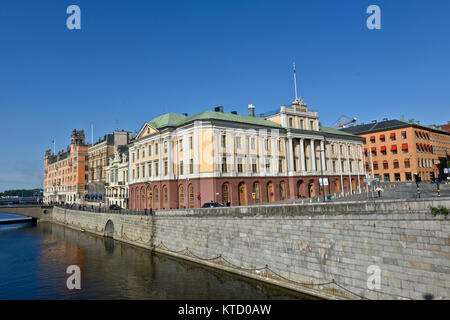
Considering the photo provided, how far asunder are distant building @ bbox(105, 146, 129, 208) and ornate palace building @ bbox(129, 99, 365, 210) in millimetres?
8031

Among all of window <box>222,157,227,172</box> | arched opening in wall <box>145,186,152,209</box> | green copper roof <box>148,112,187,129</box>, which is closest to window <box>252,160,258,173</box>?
window <box>222,157,227,172</box>

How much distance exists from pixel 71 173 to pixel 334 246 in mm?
112303

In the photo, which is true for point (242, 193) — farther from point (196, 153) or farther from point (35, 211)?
point (35, 211)

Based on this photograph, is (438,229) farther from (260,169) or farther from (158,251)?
(260,169)

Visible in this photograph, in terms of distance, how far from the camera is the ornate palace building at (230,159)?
50.0m

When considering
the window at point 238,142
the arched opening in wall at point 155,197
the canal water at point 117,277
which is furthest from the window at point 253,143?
the canal water at point 117,277

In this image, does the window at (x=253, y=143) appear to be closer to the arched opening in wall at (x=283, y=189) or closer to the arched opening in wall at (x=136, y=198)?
the arched opening in wall at (x=283, y=189)

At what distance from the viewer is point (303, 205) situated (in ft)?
76.7

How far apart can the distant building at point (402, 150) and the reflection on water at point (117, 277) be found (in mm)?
58058

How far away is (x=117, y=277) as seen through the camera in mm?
30172

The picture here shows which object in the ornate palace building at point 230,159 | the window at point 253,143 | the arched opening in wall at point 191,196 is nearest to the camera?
the ornate palace building at point 230,159

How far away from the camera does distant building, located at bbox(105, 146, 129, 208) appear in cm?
7431

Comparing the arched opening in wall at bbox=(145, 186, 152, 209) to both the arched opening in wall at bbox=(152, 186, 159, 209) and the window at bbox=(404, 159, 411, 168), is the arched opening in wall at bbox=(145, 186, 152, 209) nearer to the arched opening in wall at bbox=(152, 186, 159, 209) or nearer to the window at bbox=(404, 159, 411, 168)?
the arched opening in wall at bbox=(152, 186, 159, 209)

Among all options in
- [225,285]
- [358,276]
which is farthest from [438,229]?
[225,285]
